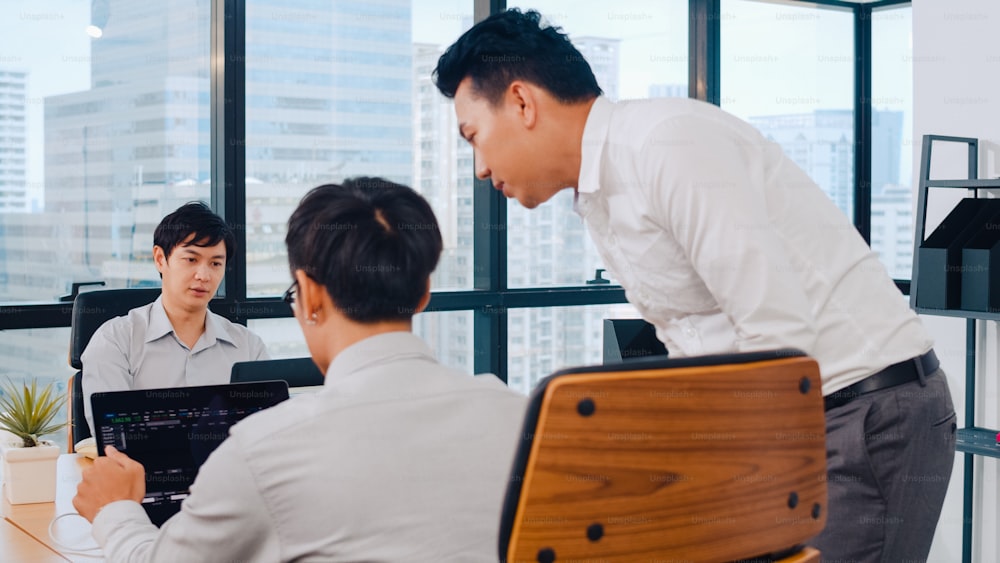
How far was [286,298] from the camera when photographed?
1.30 metres

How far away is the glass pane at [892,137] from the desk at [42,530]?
13.3 feet

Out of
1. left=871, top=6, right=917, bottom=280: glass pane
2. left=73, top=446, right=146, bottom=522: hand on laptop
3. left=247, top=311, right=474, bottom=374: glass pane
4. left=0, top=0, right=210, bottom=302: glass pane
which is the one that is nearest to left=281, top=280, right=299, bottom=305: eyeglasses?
left=73, top=446, right=146, bottom=522: hand on laptop

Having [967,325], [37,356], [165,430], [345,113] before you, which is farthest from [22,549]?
[967,325]

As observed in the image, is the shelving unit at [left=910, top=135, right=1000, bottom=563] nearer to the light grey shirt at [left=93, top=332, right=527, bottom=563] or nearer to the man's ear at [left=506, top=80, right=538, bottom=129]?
the man's ear at [left=506, top=80, right=538, bottom=129]

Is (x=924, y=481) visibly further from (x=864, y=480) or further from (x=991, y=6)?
(x=991, y=6)

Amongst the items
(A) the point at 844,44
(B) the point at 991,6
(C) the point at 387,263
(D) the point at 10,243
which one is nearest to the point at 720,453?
(C) the point at 387,263

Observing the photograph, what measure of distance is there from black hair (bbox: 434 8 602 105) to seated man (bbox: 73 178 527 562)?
0.40 metres

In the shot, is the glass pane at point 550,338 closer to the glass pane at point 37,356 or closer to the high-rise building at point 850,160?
the high-rise building at point 850,160

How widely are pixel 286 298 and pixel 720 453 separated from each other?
2.00 ft

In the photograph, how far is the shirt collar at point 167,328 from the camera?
8.86 feet

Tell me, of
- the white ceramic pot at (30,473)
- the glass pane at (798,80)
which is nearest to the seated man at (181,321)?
the white ceramic pot at (30,473)

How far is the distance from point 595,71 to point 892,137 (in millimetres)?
1595

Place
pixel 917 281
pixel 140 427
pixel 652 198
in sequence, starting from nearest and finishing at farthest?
pixel 652 198 < pixel 140 427 < pixel 917 281

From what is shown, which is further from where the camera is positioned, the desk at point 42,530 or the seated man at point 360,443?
the desk at point 42,530
